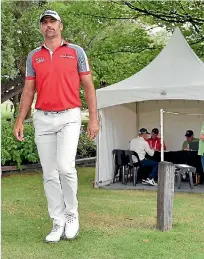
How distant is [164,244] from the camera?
201 inches

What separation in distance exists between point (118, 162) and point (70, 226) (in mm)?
6513

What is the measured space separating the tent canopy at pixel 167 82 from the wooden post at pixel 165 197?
13.9ft

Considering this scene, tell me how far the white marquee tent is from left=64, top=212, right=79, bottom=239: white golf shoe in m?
5.24

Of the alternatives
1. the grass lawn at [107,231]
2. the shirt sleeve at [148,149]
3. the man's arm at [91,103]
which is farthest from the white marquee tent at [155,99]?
the man's arm at [91,103]

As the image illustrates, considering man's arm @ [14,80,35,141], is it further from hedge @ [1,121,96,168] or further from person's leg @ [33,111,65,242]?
hedge @ [1,121,96,168]

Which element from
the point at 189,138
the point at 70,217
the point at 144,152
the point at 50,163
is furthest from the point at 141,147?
the point at 50,163

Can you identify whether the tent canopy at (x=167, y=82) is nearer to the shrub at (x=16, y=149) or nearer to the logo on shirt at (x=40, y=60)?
the shrub at (x=16, y=149)

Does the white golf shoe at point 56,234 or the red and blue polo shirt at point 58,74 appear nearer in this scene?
the red and blue polo shirt at point 58,74

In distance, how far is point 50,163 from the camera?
4992 mm

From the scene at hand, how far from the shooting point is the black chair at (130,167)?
1120 cm

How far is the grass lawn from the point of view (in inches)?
187

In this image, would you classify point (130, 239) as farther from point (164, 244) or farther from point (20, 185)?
point (20, 185)

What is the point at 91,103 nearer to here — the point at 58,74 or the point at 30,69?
the point at 58,74

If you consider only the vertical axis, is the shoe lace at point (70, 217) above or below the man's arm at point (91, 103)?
below
